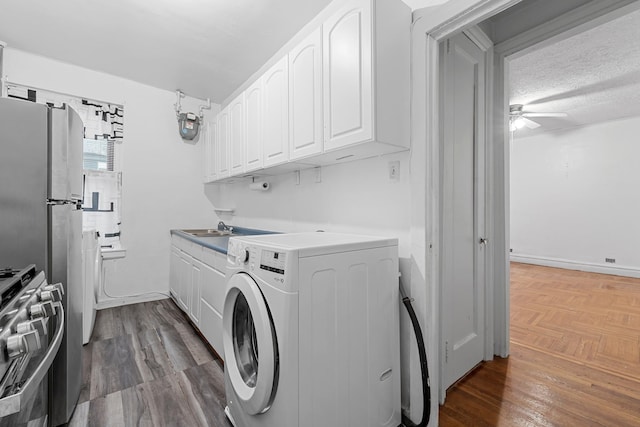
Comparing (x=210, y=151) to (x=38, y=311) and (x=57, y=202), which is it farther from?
(x=38, y=311)

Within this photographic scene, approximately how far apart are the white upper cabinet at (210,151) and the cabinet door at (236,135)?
0.50 meters

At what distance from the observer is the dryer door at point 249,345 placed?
1.11 metres

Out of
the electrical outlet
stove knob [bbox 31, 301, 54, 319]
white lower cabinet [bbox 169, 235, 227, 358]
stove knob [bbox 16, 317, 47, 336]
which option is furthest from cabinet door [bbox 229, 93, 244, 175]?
stove knob [bbox 16, 317, 47, 336]

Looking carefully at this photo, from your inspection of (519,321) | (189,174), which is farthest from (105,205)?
(519,321)

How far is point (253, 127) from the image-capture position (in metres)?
2.41

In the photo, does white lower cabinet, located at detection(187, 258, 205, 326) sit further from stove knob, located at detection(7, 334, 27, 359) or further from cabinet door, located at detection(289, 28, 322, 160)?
stove knob, located at detection(7, 334, 27, 359)

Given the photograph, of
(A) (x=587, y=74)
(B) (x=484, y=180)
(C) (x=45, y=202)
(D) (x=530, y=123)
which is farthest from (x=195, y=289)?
(D) (x=530, y=123)

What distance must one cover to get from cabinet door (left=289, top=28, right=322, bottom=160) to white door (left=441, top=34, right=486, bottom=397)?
0.75 meters

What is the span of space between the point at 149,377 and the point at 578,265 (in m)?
6.43

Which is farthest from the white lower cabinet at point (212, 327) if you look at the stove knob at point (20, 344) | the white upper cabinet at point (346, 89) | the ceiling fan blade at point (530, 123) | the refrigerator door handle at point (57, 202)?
the ceiling fan blade at point (530, 123)

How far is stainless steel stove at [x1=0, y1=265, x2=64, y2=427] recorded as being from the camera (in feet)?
2.06

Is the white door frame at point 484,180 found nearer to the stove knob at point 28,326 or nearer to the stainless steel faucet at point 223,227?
the stove knob at point 28,326

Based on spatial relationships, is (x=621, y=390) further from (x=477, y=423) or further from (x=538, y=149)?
(x=538, y=149)

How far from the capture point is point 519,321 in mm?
2758
